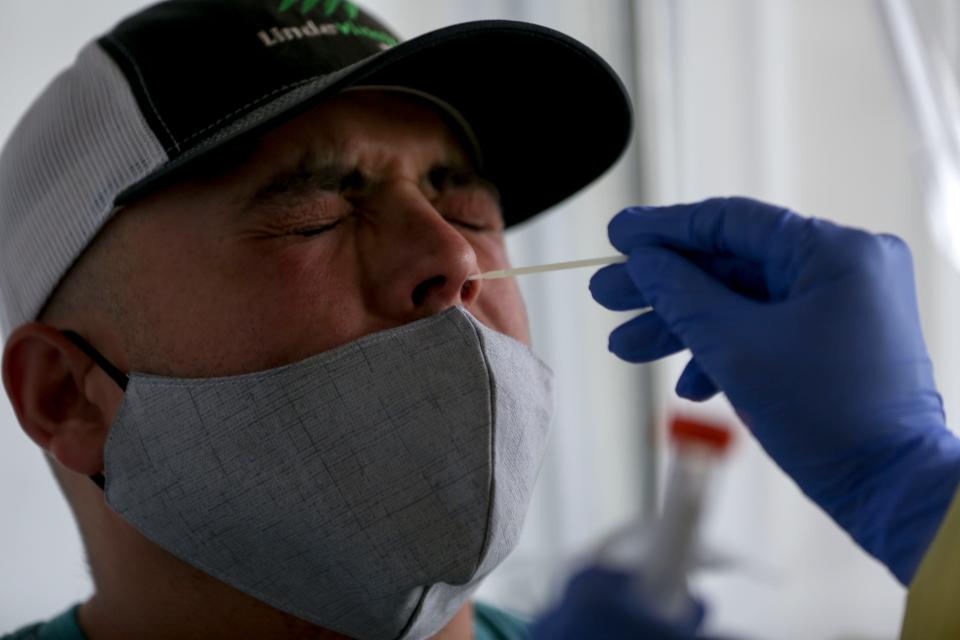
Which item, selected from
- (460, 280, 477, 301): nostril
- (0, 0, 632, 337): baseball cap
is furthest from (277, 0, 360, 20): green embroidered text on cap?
(460, 280, 477, 301): nostril

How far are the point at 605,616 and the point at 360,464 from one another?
1.15 feet

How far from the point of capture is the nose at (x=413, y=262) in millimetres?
1094

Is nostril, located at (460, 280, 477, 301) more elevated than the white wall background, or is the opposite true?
nostril, located at (460, 280, 477, 301)

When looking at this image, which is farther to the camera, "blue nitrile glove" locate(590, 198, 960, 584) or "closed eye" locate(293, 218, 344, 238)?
"closed eye" locate(293, 218, 344, 238)

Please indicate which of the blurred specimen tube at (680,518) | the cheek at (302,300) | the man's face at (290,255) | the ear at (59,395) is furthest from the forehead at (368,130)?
the blurred specimen tube at (680,518)

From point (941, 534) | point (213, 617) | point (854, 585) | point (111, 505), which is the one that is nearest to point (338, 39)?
point (111, 505)

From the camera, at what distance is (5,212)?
1.29m

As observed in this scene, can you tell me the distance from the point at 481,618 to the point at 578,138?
78 centimetres

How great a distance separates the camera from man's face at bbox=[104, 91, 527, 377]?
43.1 inches

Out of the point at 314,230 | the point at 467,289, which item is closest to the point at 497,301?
the point at 467,289

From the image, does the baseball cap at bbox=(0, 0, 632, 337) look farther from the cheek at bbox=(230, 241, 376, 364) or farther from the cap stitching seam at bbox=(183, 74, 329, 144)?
the cheek at bbox=(230, 241, 376, 364)

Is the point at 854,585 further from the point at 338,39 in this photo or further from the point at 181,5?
the point at 181,5

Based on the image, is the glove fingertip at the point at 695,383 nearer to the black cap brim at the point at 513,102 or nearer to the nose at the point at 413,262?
the nose at the point at 413,262

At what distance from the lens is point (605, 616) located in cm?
79
